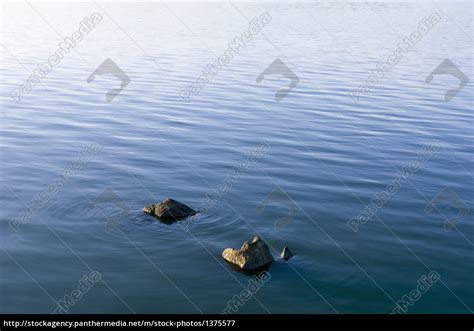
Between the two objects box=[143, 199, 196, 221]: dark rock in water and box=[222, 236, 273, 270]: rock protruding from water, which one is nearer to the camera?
box=[222, 236, 273, 270]: rock protruding from water

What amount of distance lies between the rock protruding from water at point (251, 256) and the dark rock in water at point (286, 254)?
47cm

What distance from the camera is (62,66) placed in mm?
48969

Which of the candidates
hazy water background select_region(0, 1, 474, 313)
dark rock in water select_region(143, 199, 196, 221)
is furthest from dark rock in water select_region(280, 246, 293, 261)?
dark rock in water select_region(143, 199, 196, 221)

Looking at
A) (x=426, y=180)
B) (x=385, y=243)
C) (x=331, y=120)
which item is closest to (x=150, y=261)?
(x=385, y=243)

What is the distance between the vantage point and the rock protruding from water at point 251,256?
50.6 feet

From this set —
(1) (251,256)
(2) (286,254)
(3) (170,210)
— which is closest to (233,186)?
(3) (170,210)

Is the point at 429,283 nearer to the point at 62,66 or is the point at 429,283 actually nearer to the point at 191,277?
the point at 191,277

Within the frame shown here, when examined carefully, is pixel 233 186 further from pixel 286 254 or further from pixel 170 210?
pixel 286 254

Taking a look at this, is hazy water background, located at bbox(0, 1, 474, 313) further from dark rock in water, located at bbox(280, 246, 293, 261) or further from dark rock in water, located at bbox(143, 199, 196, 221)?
dark rock in water, located at bbox(143, 199, 196, 221)

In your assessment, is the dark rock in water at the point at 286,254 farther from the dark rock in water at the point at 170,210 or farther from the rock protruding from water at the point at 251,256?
the dark rock in water at the point at 170,210

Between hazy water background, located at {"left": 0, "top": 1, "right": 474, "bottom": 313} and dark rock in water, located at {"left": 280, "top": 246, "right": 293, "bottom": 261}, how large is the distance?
11.4 inches

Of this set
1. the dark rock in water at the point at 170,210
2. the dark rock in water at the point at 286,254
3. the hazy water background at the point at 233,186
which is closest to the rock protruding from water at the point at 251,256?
the hazy water background at the point at 233,186

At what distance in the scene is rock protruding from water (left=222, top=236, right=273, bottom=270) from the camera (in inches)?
607

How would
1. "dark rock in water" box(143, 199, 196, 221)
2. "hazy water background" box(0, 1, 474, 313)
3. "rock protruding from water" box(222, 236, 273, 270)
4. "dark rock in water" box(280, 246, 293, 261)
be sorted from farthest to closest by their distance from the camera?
"dark rock in water" box(143, 199, 196, 221) → "dark rock in water" box(280, 246, 293, 261) → "rock protruding from water" box(222, 236, 273, 270) → "hazy water background" box(0, 1, 474, 313)
